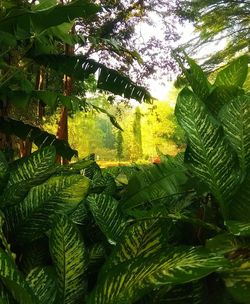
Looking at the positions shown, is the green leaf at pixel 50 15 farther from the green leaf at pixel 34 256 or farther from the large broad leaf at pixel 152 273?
the large broad leaf at pixel 152 273

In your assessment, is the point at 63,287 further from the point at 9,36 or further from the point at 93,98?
the point at 93,98

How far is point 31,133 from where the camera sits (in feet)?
10.0

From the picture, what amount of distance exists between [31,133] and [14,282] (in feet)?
9.04

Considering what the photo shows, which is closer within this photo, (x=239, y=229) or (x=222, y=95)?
(x=239, y=229)

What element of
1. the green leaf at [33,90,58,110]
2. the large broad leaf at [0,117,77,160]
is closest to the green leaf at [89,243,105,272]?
the green leaf at [33,90,58,110]

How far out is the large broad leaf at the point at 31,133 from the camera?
298 cm

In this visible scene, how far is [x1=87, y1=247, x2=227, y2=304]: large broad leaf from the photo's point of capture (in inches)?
15.1

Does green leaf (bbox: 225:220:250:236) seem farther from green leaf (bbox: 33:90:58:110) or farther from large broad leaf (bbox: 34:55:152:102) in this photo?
large broad leaf (bbox: 34:55:152:102)

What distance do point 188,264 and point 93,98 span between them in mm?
17239

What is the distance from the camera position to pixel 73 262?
50cm

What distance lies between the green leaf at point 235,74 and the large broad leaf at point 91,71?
9.00ft

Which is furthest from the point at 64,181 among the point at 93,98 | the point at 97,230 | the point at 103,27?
the point at 93,98

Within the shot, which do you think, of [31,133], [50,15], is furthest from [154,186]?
[31,133]

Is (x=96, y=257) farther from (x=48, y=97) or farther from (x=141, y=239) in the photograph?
(x=48, y=97)
